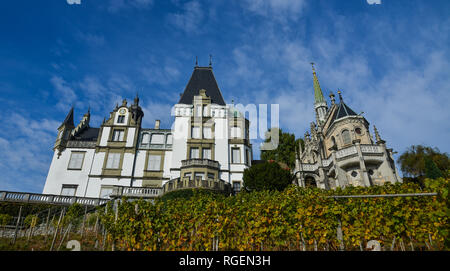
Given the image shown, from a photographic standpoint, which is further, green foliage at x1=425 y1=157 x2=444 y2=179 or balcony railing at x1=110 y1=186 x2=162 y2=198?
green foliage at x1=425 y1=157 x2=444 y2=179

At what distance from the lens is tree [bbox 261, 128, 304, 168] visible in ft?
147

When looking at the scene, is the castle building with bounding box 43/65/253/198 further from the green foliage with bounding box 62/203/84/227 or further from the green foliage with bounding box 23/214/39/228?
the green foliage with bounding box 23/214/39/228

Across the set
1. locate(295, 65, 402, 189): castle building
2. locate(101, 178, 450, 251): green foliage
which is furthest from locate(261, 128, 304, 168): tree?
locate(101, 178, 450, 251): green foliage

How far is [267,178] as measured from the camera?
78.0ft

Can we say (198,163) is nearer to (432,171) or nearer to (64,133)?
(64,133)

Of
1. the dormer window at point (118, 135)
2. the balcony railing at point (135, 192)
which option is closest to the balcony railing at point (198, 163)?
the balcony railing at point (135, 192)

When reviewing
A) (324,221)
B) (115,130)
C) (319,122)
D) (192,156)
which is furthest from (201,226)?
(319,122)

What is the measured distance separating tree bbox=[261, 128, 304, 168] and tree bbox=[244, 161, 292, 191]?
20.0 m

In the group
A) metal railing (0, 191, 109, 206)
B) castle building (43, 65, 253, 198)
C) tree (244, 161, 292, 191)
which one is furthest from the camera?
castle building (43, 65, 253, 198)

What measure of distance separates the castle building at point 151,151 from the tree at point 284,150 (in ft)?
47.8

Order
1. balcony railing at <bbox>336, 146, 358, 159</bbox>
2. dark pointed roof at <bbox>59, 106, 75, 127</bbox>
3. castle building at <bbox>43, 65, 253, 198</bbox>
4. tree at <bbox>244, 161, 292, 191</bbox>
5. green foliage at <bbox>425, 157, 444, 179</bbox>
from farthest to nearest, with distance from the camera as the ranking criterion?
dark pointed roof at <bbox>59, 106, 75, 127</bbox> < castle building at <bbox>43, 65, 253, 198</bbox> < balcony railing at <bbox>336, 146, 358, 159</bbox> < green foliage at <bbox>425, 157, 444, 179</bbox> < tree at <bbox>244, 161, 292, 191</bbox>

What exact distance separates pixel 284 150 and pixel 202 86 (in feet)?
68.4

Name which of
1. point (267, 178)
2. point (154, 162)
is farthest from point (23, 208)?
point (267, 178)

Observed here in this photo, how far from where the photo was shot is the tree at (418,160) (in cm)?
3153
